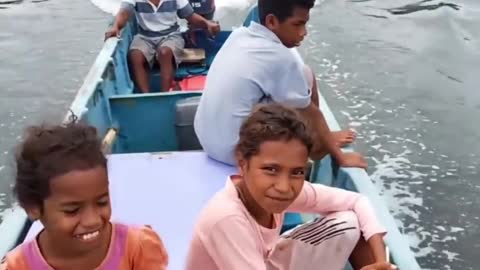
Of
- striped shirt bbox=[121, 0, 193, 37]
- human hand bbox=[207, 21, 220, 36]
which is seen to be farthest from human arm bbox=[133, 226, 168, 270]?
human hand bbox=[207, 21, 220, 36]

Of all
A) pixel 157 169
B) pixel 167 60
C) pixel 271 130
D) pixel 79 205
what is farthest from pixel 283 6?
pixel 167 60

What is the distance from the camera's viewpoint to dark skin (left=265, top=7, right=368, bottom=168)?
2523 mm

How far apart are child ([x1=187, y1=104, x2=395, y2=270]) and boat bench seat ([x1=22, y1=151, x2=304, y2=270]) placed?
35 cm

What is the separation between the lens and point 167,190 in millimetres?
2504

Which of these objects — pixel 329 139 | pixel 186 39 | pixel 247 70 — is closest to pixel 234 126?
pixel 247 70

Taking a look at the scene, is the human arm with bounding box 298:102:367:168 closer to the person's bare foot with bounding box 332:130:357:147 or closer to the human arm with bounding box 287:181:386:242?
the person's bare foot with bounding box 332:130:357:147

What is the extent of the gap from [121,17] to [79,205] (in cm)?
277

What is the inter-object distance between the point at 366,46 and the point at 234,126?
4967 millimetres

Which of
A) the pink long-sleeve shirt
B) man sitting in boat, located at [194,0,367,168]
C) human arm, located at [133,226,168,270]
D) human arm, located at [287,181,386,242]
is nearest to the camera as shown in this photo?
human arm, located at [133,226,168,270]

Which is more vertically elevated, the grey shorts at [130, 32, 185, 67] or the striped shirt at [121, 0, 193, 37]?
the striped shirt at [121, 0, 193, 37]

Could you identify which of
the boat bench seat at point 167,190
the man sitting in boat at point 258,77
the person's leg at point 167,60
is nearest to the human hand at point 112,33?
the person's leg at point 167,60

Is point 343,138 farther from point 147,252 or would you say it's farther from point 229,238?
point 147,252

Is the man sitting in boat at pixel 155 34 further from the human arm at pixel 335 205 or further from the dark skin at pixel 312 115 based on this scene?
the human arm at pixel 335 205

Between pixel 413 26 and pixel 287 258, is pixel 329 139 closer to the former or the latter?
pixel 287 258
